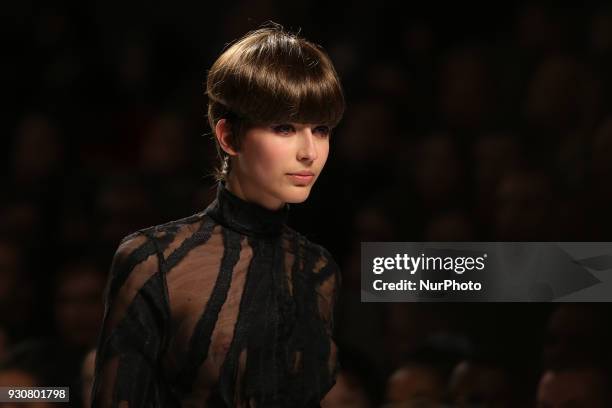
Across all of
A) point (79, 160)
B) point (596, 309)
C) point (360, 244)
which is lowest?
point (596, 309)

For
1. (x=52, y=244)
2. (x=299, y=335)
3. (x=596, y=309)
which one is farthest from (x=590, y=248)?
(x=52, y=244)

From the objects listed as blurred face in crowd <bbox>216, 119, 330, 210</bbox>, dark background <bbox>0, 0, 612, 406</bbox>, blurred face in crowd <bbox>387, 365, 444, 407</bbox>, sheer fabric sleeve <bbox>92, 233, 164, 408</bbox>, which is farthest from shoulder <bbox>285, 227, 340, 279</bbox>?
blurred face in crowd <bbox>387, 365, 444, 407</bbox>

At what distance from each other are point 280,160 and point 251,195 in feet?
0.20

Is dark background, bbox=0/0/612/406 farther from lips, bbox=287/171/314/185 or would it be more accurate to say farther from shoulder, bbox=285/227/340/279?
lips, bbox=287/171/314/185

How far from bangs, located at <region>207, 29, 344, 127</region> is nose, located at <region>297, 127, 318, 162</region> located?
2cm

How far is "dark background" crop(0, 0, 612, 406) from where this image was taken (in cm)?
210

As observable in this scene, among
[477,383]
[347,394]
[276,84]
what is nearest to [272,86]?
[276,84]

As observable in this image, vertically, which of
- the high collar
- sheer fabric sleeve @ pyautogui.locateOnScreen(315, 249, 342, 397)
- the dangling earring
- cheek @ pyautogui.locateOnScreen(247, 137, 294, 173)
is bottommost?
sheer fabric sleeve @ pyautogui.locateOnScreen(315, 249, 342, 397)

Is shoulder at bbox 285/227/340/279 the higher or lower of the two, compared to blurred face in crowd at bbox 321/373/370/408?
higher

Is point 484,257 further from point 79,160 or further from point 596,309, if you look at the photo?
point 79,160

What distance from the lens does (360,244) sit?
6.87ft

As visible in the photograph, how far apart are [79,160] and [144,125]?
14 cm

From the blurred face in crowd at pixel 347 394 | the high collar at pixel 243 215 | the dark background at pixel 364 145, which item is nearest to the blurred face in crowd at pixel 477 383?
the dark background at pixel 364 145

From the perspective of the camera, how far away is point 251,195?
1.45 metres
